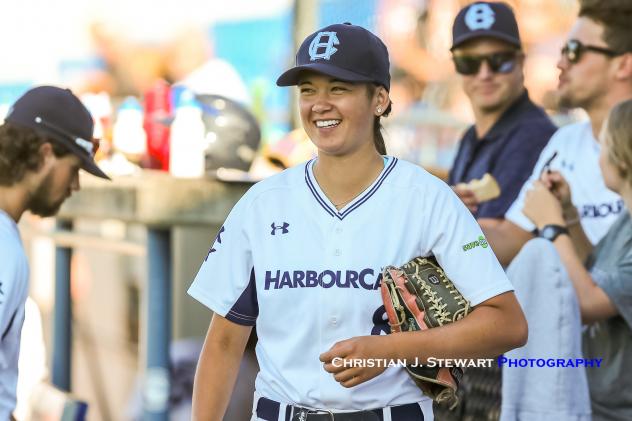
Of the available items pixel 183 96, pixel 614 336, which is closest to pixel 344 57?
pixel 614 336

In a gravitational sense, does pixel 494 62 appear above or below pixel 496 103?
above

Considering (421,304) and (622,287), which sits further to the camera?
(622,287)

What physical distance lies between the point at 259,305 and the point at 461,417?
1.27 meters

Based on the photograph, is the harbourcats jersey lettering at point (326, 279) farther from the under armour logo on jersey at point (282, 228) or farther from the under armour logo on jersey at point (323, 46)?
the under armour logo on jersey at point (323, 46)

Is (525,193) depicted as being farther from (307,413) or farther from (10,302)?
(10,302)

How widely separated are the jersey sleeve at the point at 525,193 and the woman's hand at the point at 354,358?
1494mm

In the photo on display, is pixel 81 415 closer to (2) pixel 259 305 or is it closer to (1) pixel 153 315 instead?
(1) pixel 153 315

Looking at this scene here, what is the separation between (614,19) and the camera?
4.01m

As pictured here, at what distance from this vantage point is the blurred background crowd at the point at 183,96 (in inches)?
218

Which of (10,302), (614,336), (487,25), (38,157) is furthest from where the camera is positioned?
(487,25)

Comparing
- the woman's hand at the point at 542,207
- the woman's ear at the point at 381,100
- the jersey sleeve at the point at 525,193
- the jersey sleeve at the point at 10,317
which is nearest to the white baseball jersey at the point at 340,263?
the woman's ear at the point at 381,100

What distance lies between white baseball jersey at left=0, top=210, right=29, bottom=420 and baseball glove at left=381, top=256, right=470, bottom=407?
3.72ft

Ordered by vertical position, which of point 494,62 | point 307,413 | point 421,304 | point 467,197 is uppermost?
point 494,62

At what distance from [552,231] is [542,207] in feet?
0.35
